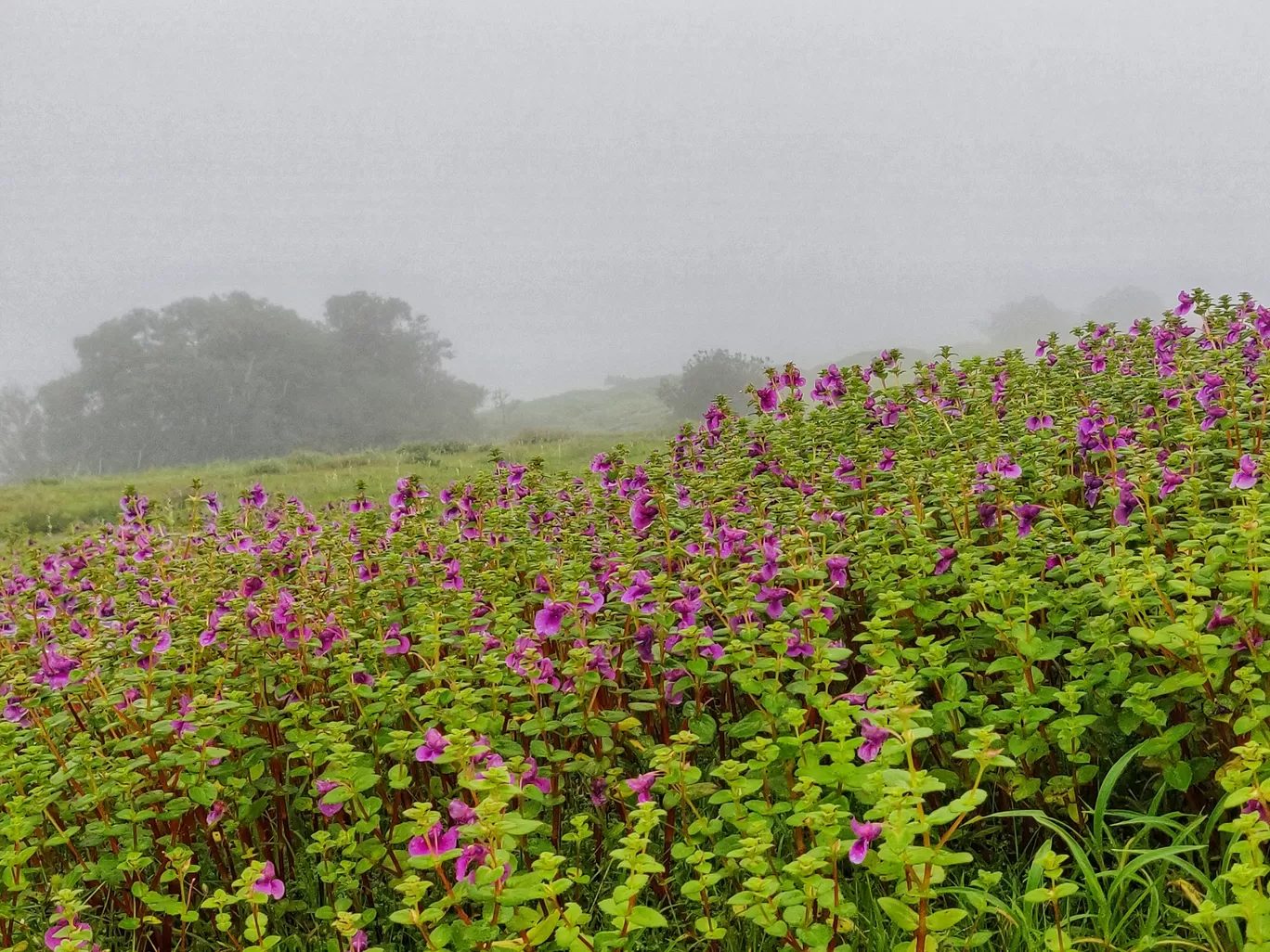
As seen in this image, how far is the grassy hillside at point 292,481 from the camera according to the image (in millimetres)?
17453

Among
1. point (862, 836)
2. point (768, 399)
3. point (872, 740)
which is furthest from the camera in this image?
point (768, 399)

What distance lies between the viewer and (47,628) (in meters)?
4.77

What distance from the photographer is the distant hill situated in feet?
285

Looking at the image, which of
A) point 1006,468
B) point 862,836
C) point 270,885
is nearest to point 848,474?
point 1006,468

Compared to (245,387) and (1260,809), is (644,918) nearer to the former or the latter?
(1260,809)

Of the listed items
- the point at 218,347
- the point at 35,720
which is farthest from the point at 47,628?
the point at 218,347

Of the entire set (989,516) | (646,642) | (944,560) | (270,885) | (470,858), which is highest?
(989,516)

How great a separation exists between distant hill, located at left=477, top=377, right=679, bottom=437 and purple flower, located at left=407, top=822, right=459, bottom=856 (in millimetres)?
71939

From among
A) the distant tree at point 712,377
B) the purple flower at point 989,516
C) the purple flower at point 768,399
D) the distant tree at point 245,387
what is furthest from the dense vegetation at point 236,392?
the purple flower at point 989,516

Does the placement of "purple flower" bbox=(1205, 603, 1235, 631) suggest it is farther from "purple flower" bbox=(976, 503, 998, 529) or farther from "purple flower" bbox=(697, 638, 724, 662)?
"purple flower" bbox=(697, 638, 724, 662)

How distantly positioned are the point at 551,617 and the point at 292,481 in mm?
21344

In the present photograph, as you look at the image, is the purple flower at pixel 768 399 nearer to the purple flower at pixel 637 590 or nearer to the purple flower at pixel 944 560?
the purple flower at pixel 944 560

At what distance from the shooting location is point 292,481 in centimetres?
2250

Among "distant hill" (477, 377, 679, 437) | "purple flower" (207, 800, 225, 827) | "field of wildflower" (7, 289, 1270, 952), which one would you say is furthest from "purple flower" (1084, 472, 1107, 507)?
"distant hill" (477, 377, 679, 437)
